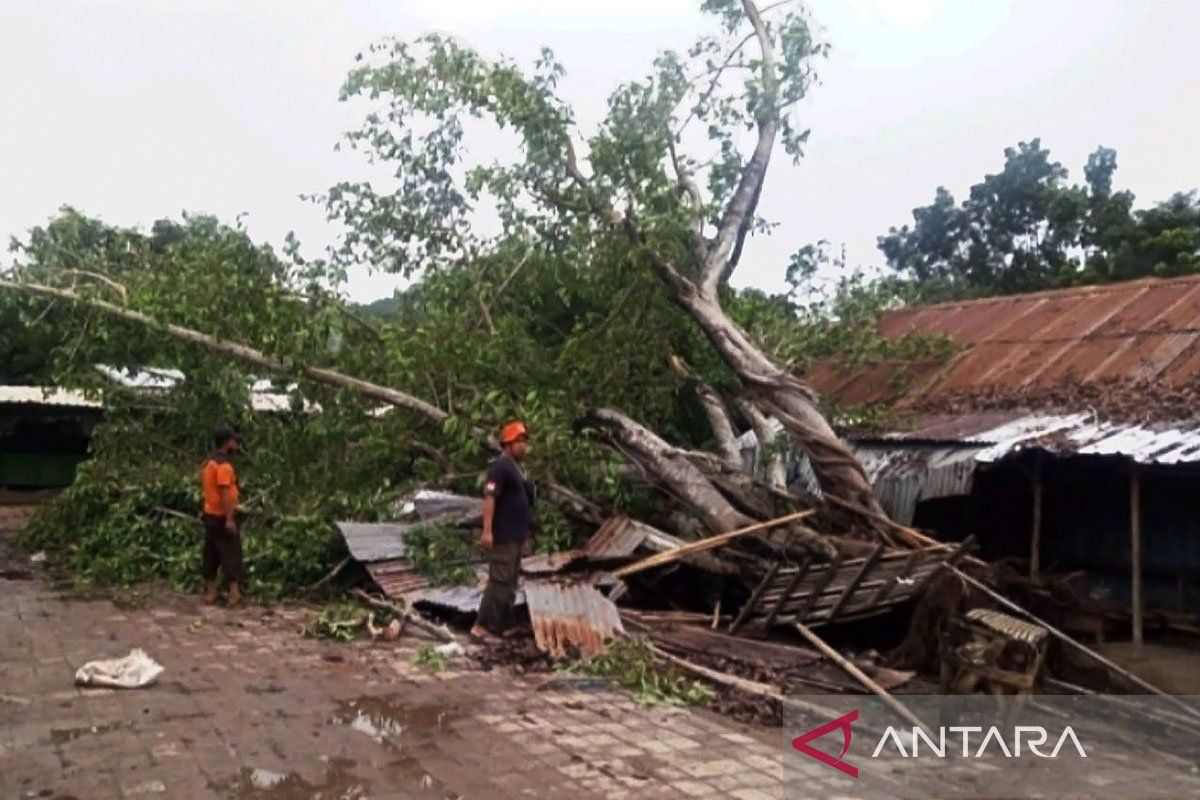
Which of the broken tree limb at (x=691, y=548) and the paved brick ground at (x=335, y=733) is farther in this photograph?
the broken tree limb at (x=691, y=548)

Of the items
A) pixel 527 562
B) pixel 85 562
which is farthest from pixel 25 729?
pixel 85 562

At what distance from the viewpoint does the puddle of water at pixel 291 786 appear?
4.23 m

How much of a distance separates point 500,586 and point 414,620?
0.71 m

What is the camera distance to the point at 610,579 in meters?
7.71

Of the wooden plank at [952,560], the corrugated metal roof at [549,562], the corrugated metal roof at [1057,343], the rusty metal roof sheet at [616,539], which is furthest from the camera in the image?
the corrugated metal roof at [1057,343]

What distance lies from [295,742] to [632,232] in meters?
5.72

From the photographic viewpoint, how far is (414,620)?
24.2 ft

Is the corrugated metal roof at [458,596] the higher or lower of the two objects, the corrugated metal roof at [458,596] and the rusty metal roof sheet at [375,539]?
the lower

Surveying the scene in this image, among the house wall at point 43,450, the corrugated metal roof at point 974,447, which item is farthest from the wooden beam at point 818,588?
the house wall at point 43,450

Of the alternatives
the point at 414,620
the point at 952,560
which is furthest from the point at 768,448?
the point at 414,620

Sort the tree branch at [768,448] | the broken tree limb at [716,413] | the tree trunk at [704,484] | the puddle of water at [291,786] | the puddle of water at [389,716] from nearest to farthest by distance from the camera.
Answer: the puddle of water at [291,786], the puddle of water at [389,716], the tree trunk at [704,484], the tree branch at [768,448], the broken tree limb at [716,413]

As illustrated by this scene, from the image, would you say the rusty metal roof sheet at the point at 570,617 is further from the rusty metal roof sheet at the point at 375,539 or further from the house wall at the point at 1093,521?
the house wall at the point at 1093,521

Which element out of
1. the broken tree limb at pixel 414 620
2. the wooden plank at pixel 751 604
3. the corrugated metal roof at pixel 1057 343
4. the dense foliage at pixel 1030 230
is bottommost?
the broken tree limb at pixel 414 620

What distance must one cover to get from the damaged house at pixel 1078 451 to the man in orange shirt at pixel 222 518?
4.98 metres
